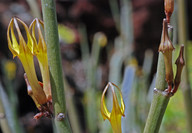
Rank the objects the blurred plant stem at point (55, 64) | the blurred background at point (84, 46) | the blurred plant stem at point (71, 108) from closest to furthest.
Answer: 1. the blurred plant stem at point (55, 64)
2. the blurred plant stem at point (71, 108)
3. the blurred background at point (84, 46)

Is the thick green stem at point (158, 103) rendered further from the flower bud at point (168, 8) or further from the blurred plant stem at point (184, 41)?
the blurred plant stem at point (184, 41)

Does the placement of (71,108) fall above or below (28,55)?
below

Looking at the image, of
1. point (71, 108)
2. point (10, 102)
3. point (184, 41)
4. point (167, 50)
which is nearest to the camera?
point (167, 50)

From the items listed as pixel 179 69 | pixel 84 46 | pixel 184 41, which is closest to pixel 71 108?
pixel 184 41

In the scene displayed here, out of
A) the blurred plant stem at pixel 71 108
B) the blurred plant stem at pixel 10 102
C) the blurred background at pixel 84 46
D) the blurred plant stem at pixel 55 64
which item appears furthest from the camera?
the blurred background at pixel 84 46

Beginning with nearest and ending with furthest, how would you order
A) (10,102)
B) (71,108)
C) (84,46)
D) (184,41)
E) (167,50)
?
(167,50) → (184,41) → (71,108) → (10,102) → (84,46)

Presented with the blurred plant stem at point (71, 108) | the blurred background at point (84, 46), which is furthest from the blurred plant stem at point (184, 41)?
the blurred background at point (84, 46)

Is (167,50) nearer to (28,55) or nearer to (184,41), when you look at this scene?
(28,55)

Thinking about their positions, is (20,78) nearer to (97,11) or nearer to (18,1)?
(18,1)

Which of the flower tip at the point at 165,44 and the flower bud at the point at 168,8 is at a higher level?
the flower bud at the point at 168,8

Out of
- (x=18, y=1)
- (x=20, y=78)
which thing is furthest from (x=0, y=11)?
(x=20, y=78)
